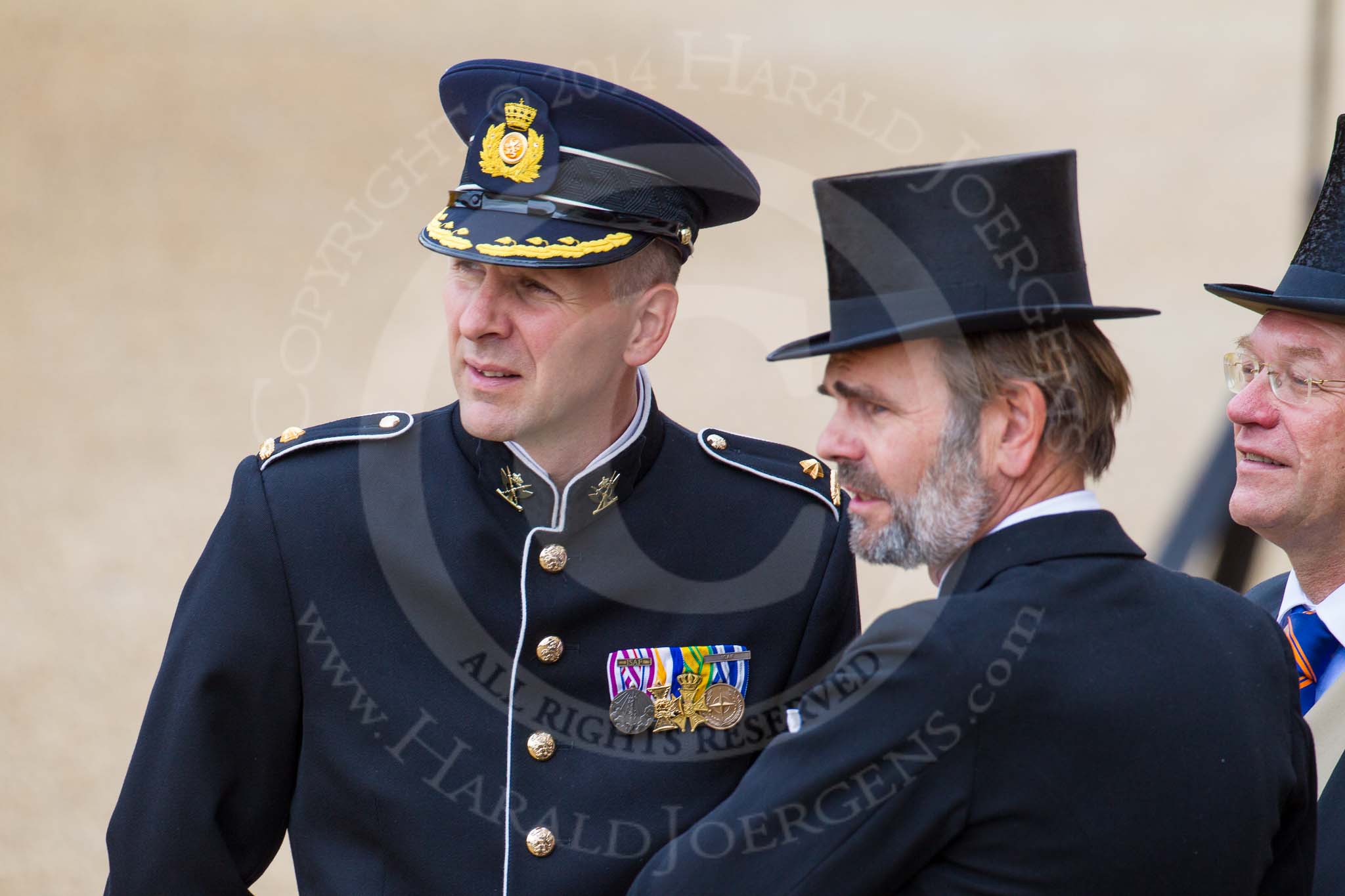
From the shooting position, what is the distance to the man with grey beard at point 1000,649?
1746 mm

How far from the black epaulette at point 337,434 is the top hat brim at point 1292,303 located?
4.56ft

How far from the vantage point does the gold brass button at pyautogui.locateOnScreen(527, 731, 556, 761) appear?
2.32m

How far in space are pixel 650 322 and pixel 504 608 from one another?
0.51 m

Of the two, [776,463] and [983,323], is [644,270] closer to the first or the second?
[776,463]

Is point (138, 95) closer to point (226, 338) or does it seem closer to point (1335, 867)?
point (226, 338)

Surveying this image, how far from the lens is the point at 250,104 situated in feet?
34.6

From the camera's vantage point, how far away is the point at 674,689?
2.38 m

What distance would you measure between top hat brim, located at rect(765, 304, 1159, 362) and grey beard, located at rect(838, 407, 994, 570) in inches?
3.9

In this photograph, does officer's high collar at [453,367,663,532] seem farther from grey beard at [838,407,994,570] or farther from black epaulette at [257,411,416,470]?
grey beard at [838,407,994,570]

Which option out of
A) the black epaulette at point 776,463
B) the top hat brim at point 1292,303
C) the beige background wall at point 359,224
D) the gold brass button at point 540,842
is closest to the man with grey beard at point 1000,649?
the gold brass button at point 540,842

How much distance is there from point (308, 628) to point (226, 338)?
634 centimetres

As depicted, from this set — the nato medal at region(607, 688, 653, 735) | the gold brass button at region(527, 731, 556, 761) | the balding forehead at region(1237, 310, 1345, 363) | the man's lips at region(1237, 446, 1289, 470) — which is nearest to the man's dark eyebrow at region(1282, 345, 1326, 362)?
the balding forehead at region(1237, 310, 1345, 363)

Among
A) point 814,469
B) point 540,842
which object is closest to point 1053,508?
point 814,469

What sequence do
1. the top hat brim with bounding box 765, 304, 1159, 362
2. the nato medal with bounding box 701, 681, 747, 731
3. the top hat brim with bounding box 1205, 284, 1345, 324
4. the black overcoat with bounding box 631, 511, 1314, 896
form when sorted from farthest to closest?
the top hat brim with bounding box 1205, 284, 1345, 324 < the nato medal with bounding box 701, 681, 747, 731 < the top hat brim with bounding box 765, 304, 1159, 362 < the black overcoat with bounding box 631, 511, 1314, 896
